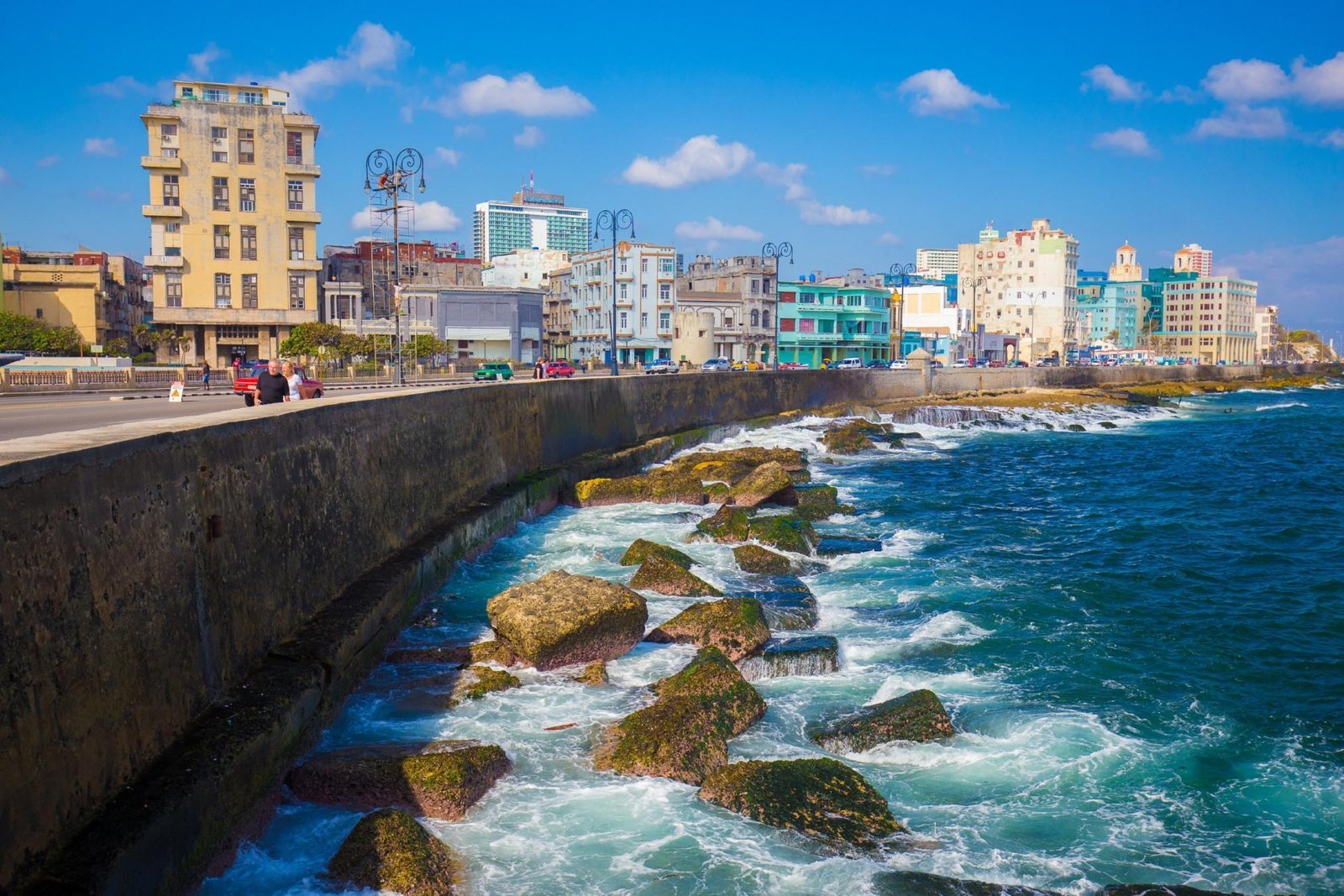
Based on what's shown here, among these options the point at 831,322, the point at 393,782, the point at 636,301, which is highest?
the point at 636,301

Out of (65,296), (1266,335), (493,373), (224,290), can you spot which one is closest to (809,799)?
(493,373)

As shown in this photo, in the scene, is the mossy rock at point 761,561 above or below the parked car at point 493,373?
below

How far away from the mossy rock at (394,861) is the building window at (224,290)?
2444 inches

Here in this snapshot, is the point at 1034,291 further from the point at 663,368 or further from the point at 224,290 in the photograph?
the point at 224,290

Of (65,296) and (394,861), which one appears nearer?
(394,861)

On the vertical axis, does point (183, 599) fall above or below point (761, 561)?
above

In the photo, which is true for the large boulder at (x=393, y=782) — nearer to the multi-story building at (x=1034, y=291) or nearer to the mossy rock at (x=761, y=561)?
the mossy rock at (x=761, y=561)

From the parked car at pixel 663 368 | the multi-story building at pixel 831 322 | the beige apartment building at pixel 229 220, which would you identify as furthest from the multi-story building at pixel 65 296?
the multi-story building at pixel 831 322

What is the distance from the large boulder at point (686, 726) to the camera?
9031mm

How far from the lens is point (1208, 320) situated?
17162 cm

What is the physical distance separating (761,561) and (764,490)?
233 inches

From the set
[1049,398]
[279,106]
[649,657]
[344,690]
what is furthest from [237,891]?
[279,106]

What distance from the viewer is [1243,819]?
344 inches

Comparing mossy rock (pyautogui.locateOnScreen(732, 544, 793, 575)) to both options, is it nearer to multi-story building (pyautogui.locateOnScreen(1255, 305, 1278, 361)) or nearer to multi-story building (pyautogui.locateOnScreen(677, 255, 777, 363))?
multi-story building (pyautogui.locateOnScreen(677, 255, 777, 363))
